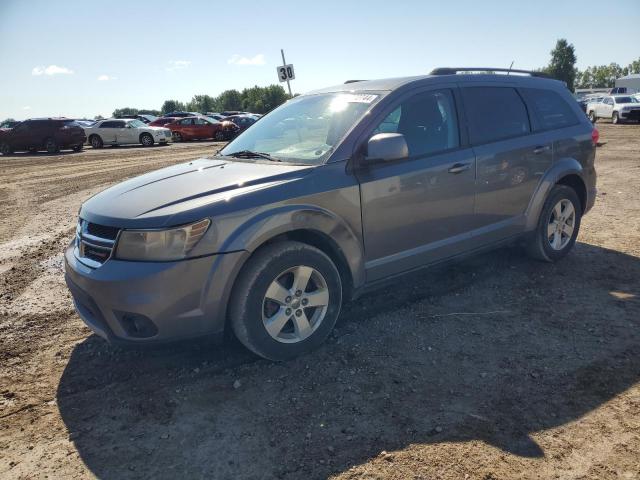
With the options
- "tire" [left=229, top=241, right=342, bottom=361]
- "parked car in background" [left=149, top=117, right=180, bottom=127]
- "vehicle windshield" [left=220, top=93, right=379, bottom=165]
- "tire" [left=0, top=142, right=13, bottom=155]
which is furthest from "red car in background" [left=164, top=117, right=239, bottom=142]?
"tire" [left=229, top=241, right=342, bottom=361]

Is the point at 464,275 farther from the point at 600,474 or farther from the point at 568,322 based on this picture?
the point at 600,474

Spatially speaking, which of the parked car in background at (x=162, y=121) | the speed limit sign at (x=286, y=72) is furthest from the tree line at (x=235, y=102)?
the speed limit sign at (x=286, y=72)

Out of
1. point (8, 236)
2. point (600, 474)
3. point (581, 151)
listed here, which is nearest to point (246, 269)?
point (600, 474)

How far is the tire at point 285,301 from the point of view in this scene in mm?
2904

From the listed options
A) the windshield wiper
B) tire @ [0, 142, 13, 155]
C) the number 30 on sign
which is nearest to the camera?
the windshield wiper

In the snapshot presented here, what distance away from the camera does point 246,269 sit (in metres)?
2.90

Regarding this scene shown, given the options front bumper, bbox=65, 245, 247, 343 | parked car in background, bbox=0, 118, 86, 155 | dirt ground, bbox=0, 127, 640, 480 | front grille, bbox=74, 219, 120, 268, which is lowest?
dirt ground, bbox=0, 127, 640, 480

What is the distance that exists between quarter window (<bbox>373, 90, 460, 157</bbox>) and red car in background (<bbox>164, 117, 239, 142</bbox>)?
974 inches

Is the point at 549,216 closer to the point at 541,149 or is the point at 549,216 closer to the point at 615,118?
the point at 541,149

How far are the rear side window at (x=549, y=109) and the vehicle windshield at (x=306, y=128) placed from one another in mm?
1920

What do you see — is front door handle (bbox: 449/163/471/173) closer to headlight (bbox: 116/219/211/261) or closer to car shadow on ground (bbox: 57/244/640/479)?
car shadow on ground (bbox: 57/244/640/479)

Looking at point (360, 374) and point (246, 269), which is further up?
point (246, 269)

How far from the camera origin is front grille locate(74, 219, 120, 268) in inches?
112

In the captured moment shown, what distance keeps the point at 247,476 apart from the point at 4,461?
1.28m
